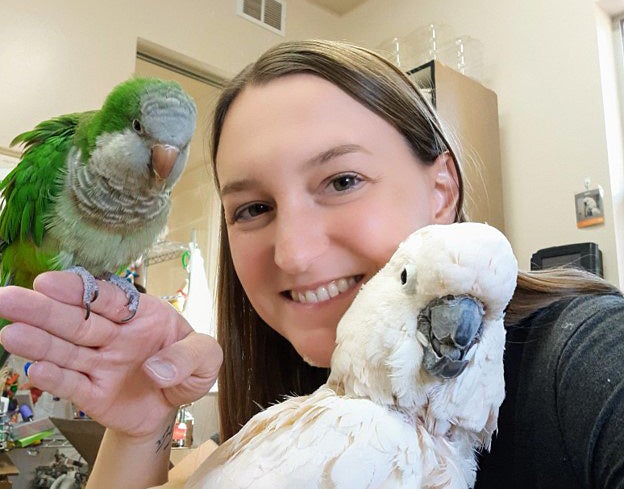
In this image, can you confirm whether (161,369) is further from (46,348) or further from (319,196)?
(319,196)

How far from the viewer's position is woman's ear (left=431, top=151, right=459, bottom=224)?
1009 millimetres

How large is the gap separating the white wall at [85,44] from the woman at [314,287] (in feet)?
5.27

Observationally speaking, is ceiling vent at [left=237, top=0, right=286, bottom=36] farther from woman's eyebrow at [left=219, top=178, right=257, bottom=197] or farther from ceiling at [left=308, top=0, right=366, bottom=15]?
woman's eyebrow at [left=219, top=178, right=257, bottom=197]

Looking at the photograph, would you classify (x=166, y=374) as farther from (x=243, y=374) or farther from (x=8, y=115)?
(x=8, y=115)

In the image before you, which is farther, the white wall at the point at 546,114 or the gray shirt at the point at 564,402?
the white wall at the point at 546,114

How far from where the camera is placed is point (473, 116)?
247cm

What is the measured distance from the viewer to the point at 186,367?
0.81m

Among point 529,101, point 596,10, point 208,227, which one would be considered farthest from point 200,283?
point 596,10

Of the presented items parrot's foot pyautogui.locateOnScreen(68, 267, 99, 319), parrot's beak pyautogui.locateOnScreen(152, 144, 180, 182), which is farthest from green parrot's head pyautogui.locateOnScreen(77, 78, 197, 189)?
parrot's foot pyautogui.locateOnScreen(68, 267, 99, 319)

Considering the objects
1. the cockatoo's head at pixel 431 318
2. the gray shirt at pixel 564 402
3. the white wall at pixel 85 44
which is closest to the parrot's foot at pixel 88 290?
the cockatoo's head at pixel 431 318

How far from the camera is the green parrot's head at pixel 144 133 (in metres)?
1.03

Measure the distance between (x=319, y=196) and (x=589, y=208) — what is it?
1.67m

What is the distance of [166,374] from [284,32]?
9.24ft

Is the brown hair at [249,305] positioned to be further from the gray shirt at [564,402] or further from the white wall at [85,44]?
the white wall at [85,44]
